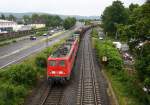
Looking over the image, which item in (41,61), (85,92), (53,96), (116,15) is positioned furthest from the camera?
(116,15)

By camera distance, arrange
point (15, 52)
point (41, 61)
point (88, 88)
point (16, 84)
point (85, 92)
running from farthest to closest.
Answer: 1. point (15, 52)
2. point (41, 61)
3. point (88, 88)
4. point (85, 92)
5. point (16, 84)

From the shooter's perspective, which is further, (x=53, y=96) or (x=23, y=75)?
(x=23, y=75)

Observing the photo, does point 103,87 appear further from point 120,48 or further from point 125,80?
point 120,48

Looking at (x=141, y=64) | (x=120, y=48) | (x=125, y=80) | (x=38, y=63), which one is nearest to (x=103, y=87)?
(x=125, y=80)

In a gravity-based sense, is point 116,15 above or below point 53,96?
above

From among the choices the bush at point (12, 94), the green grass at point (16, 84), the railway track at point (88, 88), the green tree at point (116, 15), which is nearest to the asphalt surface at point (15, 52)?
the green grass at point (16, 84)

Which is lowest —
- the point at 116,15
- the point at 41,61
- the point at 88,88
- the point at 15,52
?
the point at 15,52

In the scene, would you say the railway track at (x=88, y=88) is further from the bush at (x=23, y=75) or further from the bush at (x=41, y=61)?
the bush at (x=41, y=61)

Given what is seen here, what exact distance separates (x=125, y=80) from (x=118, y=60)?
7.06m

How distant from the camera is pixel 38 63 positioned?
1473 inches

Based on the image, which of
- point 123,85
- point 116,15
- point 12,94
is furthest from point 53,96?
point 116,15

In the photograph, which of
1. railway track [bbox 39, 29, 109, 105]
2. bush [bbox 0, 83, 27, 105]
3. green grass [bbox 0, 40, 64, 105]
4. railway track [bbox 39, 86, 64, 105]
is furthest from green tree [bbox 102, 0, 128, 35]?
bush [bbox 0, 83, 27, 105]

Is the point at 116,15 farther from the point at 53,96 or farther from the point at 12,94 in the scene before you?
the point at 12,94

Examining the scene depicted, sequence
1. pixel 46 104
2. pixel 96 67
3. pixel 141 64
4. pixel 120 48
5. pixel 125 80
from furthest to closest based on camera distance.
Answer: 1. pixel 120 48
2. pixel 96 67
3. pixel 125 80
4. pixel 141 64
5. pixel 46 104
